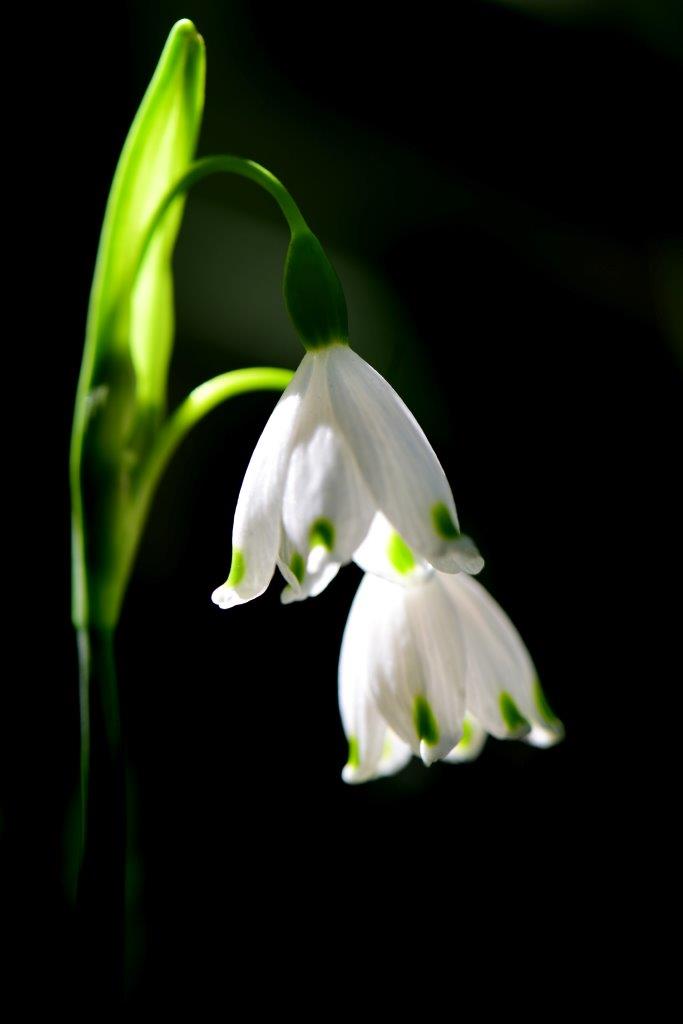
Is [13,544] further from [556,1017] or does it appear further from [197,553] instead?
[556,1017]

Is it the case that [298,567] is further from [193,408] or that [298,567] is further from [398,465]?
[193,408]

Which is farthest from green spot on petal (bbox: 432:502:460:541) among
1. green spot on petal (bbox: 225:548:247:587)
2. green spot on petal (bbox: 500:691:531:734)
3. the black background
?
the black background

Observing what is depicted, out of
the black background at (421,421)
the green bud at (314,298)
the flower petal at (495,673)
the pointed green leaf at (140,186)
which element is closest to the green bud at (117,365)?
the pointed green leaf at (140,186)

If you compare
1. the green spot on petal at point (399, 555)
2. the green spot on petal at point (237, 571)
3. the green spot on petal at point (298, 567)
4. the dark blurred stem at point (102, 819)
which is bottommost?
the dark blurred stem at point (102, 819)

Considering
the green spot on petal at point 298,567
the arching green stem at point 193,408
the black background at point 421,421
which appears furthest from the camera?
the black background at point 421,421

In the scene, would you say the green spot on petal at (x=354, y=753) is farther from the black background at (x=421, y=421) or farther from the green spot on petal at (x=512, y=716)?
the black background at (x=421, y=421)

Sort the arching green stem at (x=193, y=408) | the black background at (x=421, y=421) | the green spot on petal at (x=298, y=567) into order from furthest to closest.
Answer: the black background at (x=421, y=421) → the arching green stem at (x=193, y=408) → the green spot on petal at (x=298, y=567)

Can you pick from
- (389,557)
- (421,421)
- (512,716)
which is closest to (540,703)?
(512,716)
